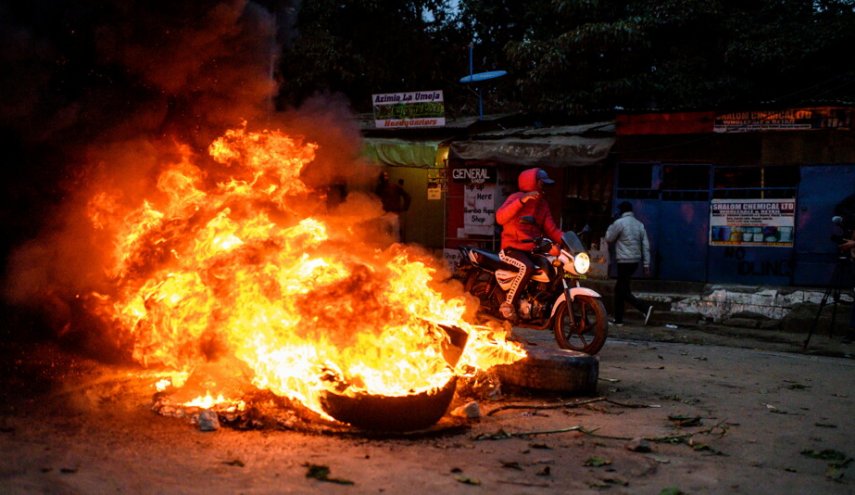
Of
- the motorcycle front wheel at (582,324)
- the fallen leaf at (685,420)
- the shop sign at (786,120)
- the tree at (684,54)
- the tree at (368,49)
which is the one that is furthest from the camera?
the tree at (368,49)

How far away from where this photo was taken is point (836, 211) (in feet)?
43.1

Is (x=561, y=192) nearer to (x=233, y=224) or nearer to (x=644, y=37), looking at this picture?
(x=644, y=37)

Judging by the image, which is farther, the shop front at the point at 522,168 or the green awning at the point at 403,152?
the green awning at the point at 403,152

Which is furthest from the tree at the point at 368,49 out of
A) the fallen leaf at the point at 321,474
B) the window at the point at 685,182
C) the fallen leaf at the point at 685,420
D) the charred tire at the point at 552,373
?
the fallen leaf at the point at 321,474

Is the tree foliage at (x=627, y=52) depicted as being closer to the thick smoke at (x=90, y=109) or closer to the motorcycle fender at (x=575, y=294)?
the motorcycle fender at (x=575, y=294)

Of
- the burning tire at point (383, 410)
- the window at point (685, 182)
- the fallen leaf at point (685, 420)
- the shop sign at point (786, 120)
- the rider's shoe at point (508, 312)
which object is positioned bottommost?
the fallen leaf at point (685, 420)

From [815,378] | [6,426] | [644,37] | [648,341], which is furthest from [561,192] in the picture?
[6,426]

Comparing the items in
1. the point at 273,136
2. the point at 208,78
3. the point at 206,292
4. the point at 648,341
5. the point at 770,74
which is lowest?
the point at 648,341

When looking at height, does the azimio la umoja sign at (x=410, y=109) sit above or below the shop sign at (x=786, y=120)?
above

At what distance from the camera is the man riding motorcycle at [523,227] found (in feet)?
30.4

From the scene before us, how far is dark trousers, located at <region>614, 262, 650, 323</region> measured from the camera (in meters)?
13.2

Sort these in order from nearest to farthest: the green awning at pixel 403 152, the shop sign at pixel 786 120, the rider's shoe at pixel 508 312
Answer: the rider's shoe at pixel 508 312 < the shop sign at pixel 786 120 < the green awning at pixel 403 152

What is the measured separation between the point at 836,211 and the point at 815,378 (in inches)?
217

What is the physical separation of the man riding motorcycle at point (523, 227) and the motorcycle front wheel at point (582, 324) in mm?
A: 582
